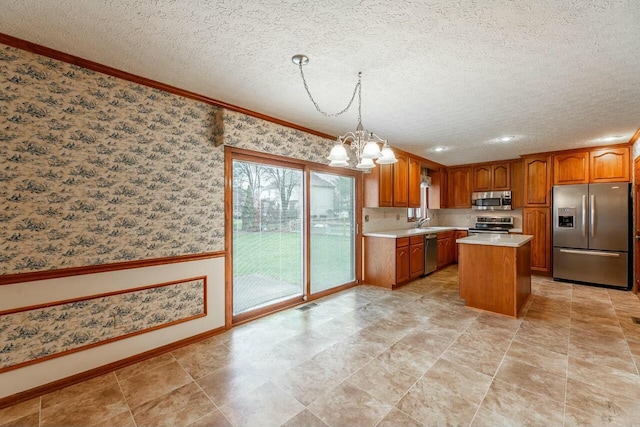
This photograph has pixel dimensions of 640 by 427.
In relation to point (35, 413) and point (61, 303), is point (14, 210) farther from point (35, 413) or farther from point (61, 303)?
point (35, 413)

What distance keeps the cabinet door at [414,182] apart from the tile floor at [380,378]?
8.58 ft

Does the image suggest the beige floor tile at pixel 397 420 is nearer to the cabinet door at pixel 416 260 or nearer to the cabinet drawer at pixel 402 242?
the cabinet drawer at pixel 402 242

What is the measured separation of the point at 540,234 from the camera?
18.1 feet

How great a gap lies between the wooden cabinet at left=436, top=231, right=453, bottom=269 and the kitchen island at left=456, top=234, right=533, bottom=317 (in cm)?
215

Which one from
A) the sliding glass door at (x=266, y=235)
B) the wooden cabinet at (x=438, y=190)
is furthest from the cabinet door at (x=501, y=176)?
the sliding glass door at (x=266, y=235)

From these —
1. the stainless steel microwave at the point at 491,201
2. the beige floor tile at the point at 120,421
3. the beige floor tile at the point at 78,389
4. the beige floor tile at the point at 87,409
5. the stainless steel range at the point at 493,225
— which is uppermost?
the stainless steel microwave at the point at 491,201

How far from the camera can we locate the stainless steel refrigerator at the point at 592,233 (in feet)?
15.1

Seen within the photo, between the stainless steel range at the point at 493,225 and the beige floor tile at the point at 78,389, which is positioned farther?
the stainless steel range at the point at 493,225

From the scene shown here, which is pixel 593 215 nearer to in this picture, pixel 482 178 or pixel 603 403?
pixel 482 178

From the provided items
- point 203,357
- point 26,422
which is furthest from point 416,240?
point 26,422

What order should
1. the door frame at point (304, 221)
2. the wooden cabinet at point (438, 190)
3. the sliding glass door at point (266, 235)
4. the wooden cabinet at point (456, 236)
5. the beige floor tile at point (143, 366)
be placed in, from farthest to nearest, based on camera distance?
the wooden cabinet at point (438, 190) < the wooden cabinet at point (456, 236) < the sliding glass door at point (266, 235) < the door frame at point (304, 221) < the beige floor tile at point (143, 366)

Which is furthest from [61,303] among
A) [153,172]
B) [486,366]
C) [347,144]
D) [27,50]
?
[347,144]

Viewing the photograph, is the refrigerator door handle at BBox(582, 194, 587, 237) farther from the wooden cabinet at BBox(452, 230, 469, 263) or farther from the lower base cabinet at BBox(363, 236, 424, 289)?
the lower base cabinet at BBox(363, 236, 424, 289)

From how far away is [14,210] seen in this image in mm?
1996
